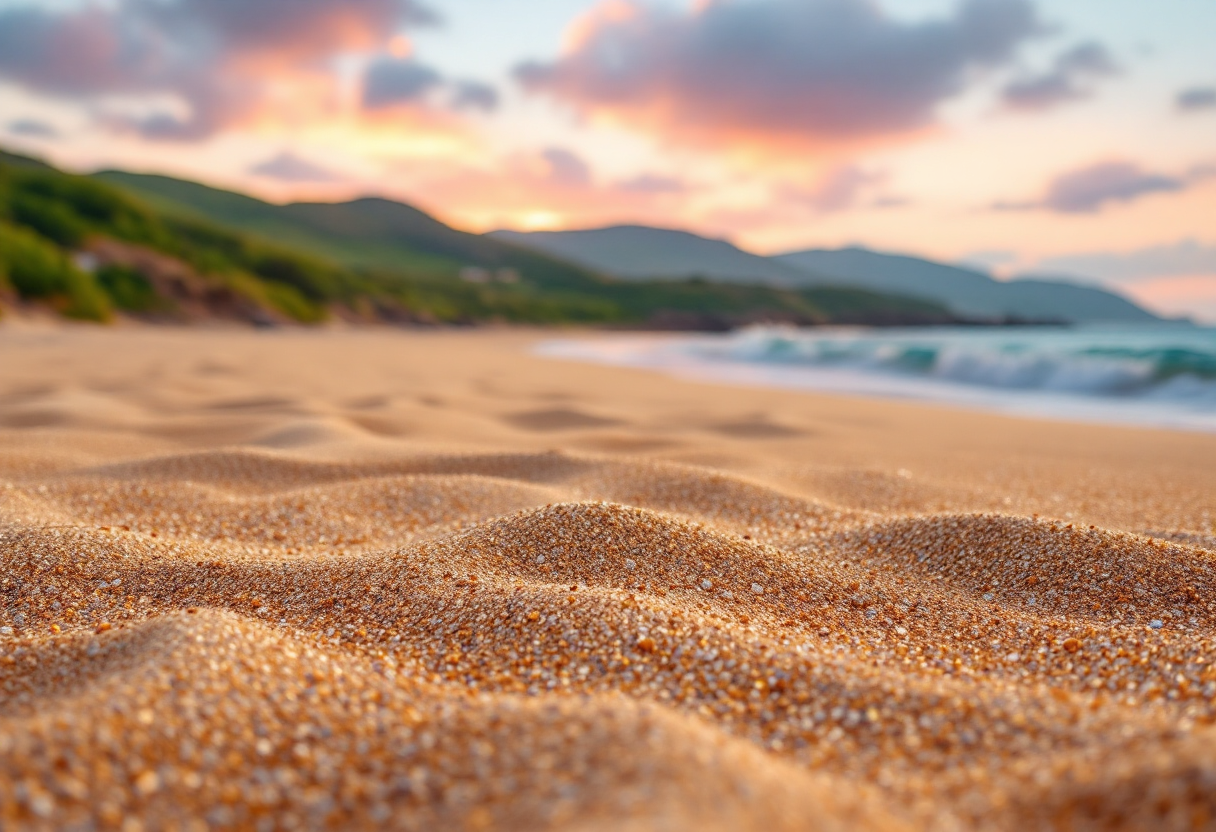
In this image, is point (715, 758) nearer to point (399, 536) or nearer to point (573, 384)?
point (399, 536)

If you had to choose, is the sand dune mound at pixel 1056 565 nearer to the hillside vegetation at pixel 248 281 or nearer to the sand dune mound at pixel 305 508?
the sand dune mound at pixel 305 508

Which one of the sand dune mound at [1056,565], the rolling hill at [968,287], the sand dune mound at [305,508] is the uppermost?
the rolling hill at [968,287]

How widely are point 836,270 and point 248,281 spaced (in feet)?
483

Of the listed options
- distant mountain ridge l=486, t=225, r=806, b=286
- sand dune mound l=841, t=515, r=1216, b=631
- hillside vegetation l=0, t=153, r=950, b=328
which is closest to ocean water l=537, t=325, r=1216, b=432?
sand dune mound l=841, t=515, r=1216, b=631

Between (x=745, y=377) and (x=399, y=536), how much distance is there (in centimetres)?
919

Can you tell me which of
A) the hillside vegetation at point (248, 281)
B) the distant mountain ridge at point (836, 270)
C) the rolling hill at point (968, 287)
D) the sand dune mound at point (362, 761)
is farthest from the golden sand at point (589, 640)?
the distant mountain ridge at point (836, 270)

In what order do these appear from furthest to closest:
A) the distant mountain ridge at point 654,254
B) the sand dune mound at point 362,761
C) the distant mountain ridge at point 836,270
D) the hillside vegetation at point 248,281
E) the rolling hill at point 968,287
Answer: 1. the distant mountain ridge at point 654,254
2. the distant mountain ridge at point 836,270
3. the rolling hill at point 968,287
4. the hillside vegetation at point 248,281
5. the sand dune mound at point 362,761

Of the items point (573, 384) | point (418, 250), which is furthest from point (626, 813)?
point (418, 250)

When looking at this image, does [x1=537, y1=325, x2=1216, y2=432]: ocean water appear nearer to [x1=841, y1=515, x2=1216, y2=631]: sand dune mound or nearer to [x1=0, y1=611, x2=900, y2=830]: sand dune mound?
[x1=841, y1=515, x2=1216, y2=631]: sand dune mound

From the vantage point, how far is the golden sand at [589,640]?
1.17 m

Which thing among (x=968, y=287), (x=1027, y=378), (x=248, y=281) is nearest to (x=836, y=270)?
(x=968, y=287)

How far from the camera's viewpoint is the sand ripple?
1153 millimetres

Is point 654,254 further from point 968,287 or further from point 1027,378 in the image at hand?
point 1027,378

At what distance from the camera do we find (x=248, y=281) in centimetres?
2461
